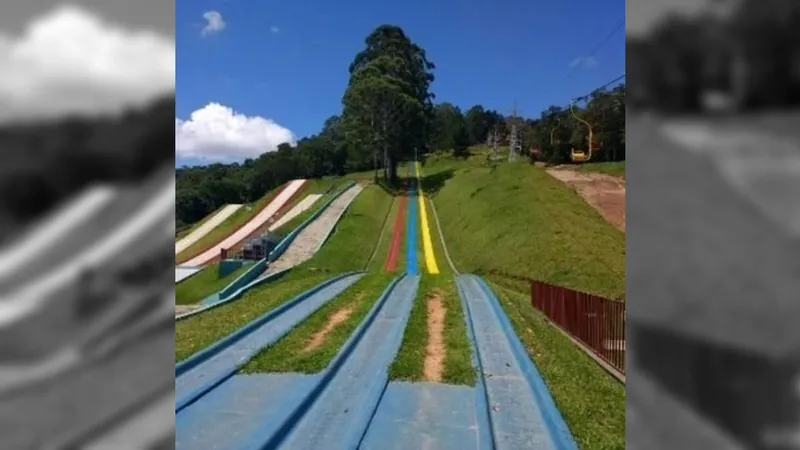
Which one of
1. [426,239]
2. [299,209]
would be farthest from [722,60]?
[299,209]

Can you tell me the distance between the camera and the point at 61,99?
34.2 inches

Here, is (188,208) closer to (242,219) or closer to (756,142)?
(242,219)

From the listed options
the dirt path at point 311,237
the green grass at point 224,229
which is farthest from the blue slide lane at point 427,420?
the green grass at point 224,229

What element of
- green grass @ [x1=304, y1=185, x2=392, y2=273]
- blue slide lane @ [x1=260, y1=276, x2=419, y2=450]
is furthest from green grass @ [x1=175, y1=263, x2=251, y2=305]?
blue slide lane @ [x1=260, y1=276, x2=419, y2=450]

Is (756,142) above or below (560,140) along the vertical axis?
below

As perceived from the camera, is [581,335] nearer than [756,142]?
No

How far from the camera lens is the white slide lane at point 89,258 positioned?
0.85 meters

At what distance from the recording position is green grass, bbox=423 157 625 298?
12898mm

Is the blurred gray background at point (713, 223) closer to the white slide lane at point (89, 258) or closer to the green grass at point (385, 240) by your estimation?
the white slide lane at point (89, 258)

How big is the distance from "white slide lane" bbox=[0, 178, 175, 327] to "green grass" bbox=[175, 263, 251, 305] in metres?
11.5

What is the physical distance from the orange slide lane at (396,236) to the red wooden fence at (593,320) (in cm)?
755

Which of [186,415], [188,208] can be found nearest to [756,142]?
[186,415]

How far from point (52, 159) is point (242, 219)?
83.1 ft

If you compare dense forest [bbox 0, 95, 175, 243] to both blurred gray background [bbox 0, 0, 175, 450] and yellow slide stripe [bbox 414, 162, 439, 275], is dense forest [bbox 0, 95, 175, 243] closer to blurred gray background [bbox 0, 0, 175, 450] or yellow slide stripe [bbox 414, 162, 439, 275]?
blurred gray background [bbox 0, 0, 175, 450]
